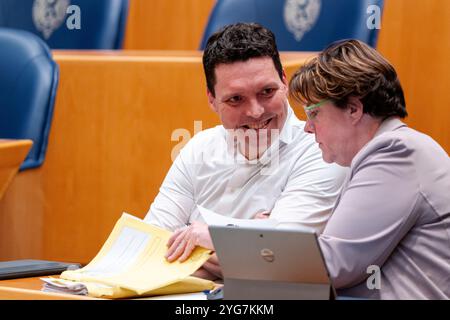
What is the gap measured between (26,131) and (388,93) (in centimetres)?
108

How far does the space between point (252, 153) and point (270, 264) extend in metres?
0.58

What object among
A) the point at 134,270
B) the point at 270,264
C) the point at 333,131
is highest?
the point at 333,131

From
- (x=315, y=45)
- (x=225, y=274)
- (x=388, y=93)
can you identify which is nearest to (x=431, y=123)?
(x=315, y=45)

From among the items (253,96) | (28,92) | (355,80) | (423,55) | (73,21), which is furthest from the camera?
(73,21)

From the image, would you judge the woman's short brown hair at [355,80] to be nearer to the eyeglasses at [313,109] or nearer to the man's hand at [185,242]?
the eyeglasses at [313,109]

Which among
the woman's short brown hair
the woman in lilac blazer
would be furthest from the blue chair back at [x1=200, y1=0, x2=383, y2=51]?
the woman in lilac blazer

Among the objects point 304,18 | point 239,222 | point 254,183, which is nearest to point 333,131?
point 239,222

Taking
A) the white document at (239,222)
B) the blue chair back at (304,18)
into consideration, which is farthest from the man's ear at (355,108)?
the blue chair back at (304,18)

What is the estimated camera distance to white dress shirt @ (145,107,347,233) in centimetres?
151

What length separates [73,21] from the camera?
255 centimetres

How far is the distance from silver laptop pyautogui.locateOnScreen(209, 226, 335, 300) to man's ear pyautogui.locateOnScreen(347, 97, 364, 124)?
1.14 feet

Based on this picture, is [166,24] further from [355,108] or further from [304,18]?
[355,108]

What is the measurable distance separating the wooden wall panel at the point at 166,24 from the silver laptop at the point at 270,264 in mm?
1772

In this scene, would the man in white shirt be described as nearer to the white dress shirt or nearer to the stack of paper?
the white dress shirt
